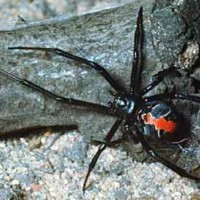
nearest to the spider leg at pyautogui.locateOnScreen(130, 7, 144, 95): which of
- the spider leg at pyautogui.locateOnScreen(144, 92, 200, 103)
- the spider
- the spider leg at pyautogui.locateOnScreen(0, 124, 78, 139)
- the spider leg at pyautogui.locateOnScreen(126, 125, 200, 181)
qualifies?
the spider

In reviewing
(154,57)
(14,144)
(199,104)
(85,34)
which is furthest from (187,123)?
(14,144)

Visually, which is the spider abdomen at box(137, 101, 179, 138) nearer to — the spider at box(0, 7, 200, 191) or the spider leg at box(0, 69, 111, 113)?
the spider at box(0, 7, 200, 191)

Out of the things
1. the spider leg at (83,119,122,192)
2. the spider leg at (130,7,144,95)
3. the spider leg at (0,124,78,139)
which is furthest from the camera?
the spider leg at (0,124,78,139)

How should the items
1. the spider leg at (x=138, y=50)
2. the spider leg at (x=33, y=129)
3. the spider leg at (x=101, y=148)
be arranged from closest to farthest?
the spider leg at (x=138, y=50) < the spider leg at (x=101, y=148) < the spider leg at (x=33, y=129)

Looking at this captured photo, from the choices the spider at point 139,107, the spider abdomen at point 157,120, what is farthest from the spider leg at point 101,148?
the spider abdomen at point 157,120

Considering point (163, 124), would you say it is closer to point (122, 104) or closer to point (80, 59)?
point (122, 104)

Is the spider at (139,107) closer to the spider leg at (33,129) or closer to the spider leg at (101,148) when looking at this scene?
the spider leg at (101,148)

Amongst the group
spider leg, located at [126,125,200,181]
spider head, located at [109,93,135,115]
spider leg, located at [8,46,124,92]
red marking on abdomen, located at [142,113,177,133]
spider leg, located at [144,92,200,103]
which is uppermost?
spider leg, located at [8,46,124,92]

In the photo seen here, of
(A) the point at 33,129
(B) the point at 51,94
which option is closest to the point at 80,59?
(B) the point at 51,94
